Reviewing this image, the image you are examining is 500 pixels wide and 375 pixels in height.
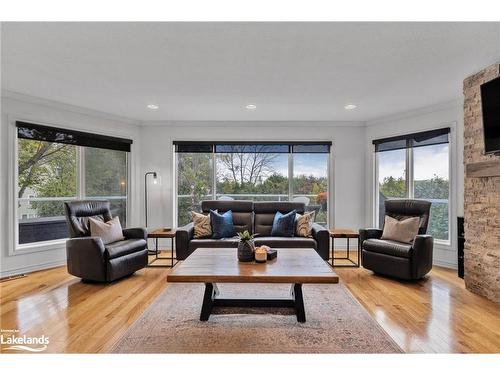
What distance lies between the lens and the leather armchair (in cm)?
351

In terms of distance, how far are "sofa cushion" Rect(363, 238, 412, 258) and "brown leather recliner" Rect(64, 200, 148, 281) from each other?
3111 mm

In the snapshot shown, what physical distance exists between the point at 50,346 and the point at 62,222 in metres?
2.76

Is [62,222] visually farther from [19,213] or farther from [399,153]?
[399,153]

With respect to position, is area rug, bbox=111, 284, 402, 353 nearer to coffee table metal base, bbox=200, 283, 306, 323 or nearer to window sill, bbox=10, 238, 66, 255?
coffee table metal base, bbox=200, 283, 306, 323

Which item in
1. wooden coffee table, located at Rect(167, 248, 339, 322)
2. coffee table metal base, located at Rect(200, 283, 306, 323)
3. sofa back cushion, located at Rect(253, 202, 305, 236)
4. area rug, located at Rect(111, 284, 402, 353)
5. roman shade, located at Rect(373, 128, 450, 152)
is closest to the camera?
area rug, located at Rect(111, 284, 402, 353)

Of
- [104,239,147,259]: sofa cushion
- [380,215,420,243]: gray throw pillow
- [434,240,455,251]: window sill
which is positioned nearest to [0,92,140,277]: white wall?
[104,239,147,259]: sofa cushion

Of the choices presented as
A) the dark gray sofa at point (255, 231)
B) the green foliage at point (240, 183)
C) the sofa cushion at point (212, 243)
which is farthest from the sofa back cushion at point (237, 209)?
the green foliage at point (240, 183)

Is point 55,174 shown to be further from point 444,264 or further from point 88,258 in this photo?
point 444,264

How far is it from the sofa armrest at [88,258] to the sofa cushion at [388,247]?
342cm

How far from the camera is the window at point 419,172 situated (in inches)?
171

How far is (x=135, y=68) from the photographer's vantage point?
2.98 meters
